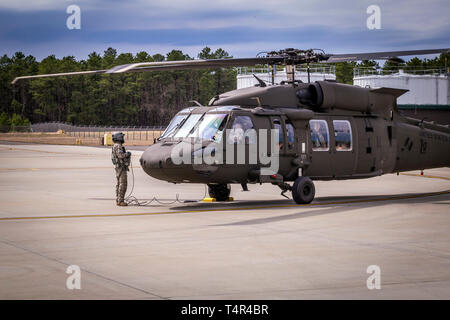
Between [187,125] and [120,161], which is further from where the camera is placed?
[120,161]

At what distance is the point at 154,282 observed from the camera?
8.74 m

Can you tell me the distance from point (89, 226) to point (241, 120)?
507cm

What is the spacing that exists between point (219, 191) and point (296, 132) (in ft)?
8.88

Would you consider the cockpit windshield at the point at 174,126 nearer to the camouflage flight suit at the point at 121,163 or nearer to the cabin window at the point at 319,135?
the camouflage flight suit at the point at 121,163

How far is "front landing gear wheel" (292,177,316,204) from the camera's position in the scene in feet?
59.0

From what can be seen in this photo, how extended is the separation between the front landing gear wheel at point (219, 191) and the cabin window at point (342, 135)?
10.7 ft

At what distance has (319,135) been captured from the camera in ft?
62.3

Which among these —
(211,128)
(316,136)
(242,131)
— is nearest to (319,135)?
(316,136)

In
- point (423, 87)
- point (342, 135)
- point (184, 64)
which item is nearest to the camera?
point (184, 64)

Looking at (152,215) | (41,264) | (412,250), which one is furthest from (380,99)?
(41,264)

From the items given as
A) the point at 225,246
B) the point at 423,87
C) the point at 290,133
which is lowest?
the point at 225,246

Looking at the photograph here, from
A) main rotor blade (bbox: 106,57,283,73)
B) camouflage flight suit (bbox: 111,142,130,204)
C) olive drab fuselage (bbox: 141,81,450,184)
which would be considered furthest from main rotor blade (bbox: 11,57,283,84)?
camouflage flight suit (bbox: 111,142,130,204)

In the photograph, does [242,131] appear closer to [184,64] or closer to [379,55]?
[184,64]

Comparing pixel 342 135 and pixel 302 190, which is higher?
pixel 342 135
